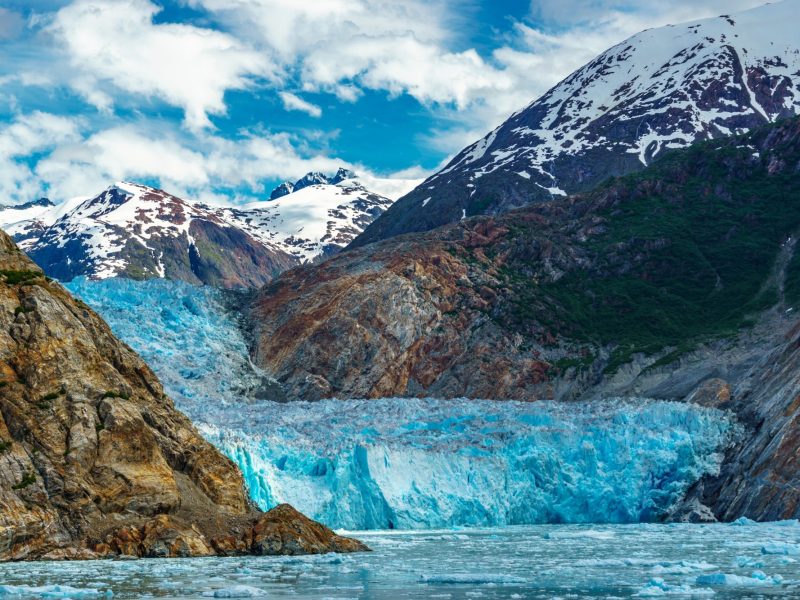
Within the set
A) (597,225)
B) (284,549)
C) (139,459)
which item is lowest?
(284,549)

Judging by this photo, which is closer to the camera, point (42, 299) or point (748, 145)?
point (42, 299)

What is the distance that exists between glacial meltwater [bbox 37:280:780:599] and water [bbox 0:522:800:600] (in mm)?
87

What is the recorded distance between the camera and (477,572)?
30.8 m

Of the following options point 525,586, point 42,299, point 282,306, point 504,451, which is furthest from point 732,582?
point 282,306

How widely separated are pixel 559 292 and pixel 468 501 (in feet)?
191

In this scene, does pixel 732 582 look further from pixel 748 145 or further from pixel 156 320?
pixel 748 145

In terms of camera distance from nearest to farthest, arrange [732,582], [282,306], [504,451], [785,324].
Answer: [732,582] < [504,451] < [785,324] < [282,306]

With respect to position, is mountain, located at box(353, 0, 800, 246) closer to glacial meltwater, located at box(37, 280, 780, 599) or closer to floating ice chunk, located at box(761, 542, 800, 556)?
glacial meltwater, located at box(37, 280, 780, 599)

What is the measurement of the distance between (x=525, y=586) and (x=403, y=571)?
5.42m

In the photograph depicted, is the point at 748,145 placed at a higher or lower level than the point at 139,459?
higher

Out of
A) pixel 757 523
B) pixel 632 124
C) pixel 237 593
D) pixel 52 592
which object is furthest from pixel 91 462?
pixel 632 124

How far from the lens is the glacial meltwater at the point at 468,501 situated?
27.3 meters

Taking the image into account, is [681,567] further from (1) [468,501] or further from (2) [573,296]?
(2) [573,296]

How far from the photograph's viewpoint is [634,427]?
61.1 metres
